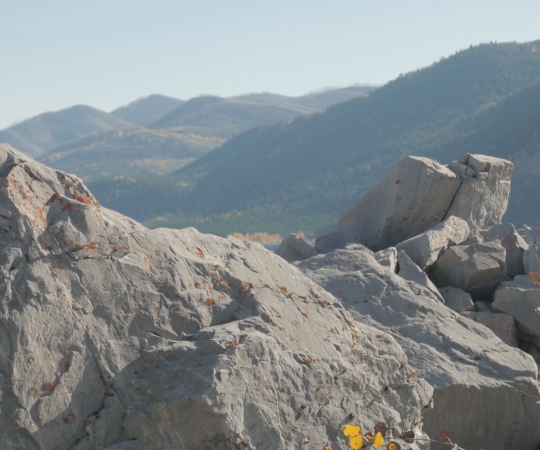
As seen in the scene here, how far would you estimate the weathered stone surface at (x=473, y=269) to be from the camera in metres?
11.8

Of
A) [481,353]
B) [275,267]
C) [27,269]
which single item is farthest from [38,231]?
[481,353]

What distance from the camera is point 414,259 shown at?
11938 mm

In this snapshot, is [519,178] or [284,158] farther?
[284,158]

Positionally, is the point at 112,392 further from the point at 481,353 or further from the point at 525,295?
the point at 525,295

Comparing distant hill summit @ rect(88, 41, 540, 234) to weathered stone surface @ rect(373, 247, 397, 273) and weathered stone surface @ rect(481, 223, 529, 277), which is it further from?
weathered stone surface @ rect(373, 247, 397, 273)

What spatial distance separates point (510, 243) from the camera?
13227 millimetres

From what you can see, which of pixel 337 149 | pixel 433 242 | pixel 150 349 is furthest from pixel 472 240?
pixel 337 149

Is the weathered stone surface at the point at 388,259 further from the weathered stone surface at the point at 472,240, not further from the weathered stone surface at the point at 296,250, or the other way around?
the weathered stone surface at the point at 472,240

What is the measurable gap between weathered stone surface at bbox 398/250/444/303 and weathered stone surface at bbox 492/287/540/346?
38.0 inches

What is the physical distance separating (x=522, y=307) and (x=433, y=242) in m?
1.97

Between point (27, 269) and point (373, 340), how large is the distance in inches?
145

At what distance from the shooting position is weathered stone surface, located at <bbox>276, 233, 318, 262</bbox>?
517 inches

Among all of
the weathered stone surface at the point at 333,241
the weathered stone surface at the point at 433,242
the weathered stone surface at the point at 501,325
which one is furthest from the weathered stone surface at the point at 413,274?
the weathered stone surface at the point at 333,241

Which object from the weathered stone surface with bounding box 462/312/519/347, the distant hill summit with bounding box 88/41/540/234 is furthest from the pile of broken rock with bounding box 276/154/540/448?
the distant hill summit with bounding box 88/41/540/234
